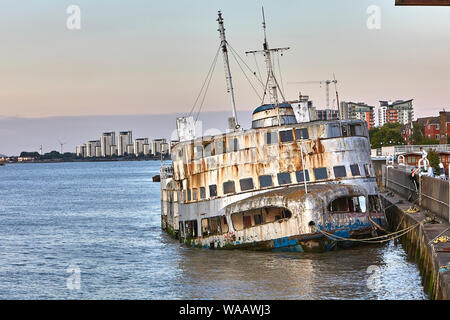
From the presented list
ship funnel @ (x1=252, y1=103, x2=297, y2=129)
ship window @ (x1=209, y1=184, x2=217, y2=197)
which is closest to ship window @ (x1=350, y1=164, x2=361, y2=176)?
ship funnel @ (x1=252, y1=103, x2=297, y2=129)

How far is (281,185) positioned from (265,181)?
80 centimetres

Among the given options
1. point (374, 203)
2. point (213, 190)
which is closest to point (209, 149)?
point (213, 190)

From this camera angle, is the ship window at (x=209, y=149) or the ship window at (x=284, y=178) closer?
the ship window at (x=284, y=178)

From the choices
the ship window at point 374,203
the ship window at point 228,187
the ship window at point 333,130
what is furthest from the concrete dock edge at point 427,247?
the ship window at point 228,187

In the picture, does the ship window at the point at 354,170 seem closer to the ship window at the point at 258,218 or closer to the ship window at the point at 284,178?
the ship window at the point at 284,178

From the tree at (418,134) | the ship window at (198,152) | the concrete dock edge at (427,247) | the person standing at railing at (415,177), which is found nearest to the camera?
the concrete dock edge at (427,247)

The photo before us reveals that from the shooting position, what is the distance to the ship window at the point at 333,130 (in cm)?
3306

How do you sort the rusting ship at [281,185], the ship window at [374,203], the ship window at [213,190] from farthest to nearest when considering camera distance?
1. the ship window at [213,190]
2. the ship window at [374,203]
3. the rusting ship at [281,185]

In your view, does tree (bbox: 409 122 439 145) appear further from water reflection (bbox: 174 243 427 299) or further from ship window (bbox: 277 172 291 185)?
ship window (bbox: 277 172 291 185)

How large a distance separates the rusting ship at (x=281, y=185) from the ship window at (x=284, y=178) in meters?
0.05
